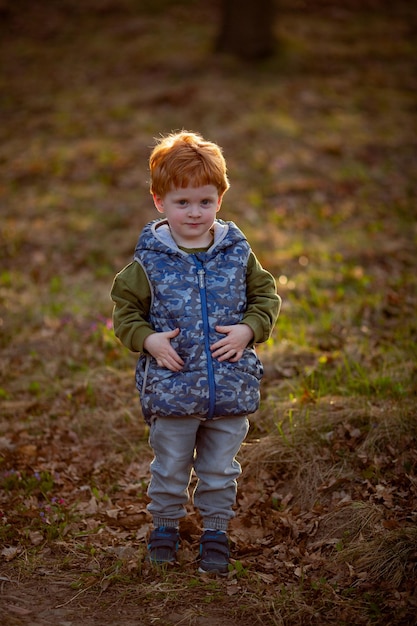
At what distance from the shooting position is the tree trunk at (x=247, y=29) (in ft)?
48.7

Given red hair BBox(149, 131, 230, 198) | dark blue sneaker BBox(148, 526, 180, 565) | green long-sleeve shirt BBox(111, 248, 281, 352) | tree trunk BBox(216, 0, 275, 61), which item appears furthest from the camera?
tree trunk BBox(216, 0, 275, 61)

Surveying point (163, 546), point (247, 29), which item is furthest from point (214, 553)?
point (247, 29)

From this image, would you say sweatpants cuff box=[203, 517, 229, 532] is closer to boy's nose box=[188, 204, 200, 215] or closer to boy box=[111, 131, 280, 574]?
boy box=[111, 131, 280, 574]

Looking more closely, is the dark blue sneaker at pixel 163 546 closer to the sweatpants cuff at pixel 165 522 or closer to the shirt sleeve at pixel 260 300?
the sweatpants cuff at pixel 165 522

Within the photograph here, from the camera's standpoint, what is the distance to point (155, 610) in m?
3.58

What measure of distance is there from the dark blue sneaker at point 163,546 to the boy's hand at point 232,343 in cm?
117

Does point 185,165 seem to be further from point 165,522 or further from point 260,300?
point 165,522

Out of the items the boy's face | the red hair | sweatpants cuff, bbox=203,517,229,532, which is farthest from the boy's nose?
sweatpants cuff, bbox=203,517,229,532

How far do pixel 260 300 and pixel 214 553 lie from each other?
1505mm

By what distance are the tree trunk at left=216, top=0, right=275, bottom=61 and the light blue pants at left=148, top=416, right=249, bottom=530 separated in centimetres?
1327

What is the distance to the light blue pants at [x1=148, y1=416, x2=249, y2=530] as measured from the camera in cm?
368

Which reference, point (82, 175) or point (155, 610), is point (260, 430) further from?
point (82, 175)

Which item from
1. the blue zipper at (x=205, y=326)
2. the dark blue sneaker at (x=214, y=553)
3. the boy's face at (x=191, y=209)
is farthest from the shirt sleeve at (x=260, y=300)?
the dark blue sneaker at (x=214, y=553)

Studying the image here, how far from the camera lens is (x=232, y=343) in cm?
356
